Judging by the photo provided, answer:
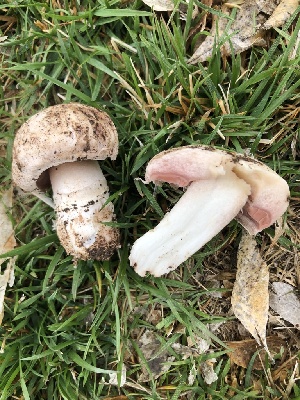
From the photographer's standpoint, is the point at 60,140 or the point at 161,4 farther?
A: the point at 161,4

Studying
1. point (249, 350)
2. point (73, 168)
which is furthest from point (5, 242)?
point (249, 350)

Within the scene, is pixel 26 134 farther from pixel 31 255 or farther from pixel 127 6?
pixel 127 6

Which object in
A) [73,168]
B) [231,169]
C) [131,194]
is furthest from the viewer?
[131,194]

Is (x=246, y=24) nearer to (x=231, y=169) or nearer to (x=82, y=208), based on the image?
(x=231, y=169)

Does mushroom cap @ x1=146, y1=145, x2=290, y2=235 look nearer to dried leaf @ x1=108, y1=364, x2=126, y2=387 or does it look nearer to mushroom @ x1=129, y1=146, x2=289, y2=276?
mushroom @ x1=129, y1=146, x2=289, y2=276

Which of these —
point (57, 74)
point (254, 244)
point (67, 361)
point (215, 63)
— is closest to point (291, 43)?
point (215, 63)

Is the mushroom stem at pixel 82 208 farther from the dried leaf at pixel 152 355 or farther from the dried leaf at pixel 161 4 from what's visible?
the dried leaf at pixel 161 4

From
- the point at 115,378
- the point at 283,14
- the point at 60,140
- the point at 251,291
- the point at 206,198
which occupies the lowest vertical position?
the point at 115,378
